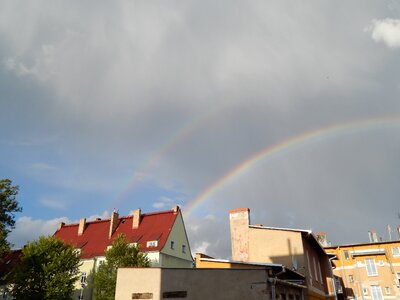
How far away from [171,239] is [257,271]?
25.7m

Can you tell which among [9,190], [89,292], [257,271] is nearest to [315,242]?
[257,271]

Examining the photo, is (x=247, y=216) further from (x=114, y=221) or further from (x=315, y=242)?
(x=114, y=221)

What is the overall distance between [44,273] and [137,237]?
12308mm

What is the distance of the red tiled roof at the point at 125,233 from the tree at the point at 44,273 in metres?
5.89

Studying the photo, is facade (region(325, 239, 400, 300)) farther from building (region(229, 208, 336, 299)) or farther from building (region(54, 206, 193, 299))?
building (region(229, 208, 336, 299))

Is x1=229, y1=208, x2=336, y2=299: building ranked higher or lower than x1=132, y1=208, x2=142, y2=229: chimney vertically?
lower

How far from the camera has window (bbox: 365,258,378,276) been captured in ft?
164

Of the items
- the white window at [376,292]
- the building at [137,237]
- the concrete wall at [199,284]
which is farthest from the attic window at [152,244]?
the white window at [376,292]

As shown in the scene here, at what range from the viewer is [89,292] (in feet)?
122

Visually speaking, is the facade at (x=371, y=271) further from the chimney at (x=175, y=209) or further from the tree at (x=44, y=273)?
the tree at (x=44, y=273)

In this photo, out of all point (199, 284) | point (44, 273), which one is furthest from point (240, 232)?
point (44, 273)

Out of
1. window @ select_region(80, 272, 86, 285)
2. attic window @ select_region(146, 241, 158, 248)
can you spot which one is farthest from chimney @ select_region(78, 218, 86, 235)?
attic window @ select_region(146, 241, 158, 248)

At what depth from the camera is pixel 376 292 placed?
48750 millimetres

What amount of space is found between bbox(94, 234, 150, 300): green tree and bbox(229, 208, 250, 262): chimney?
9.38 meters
